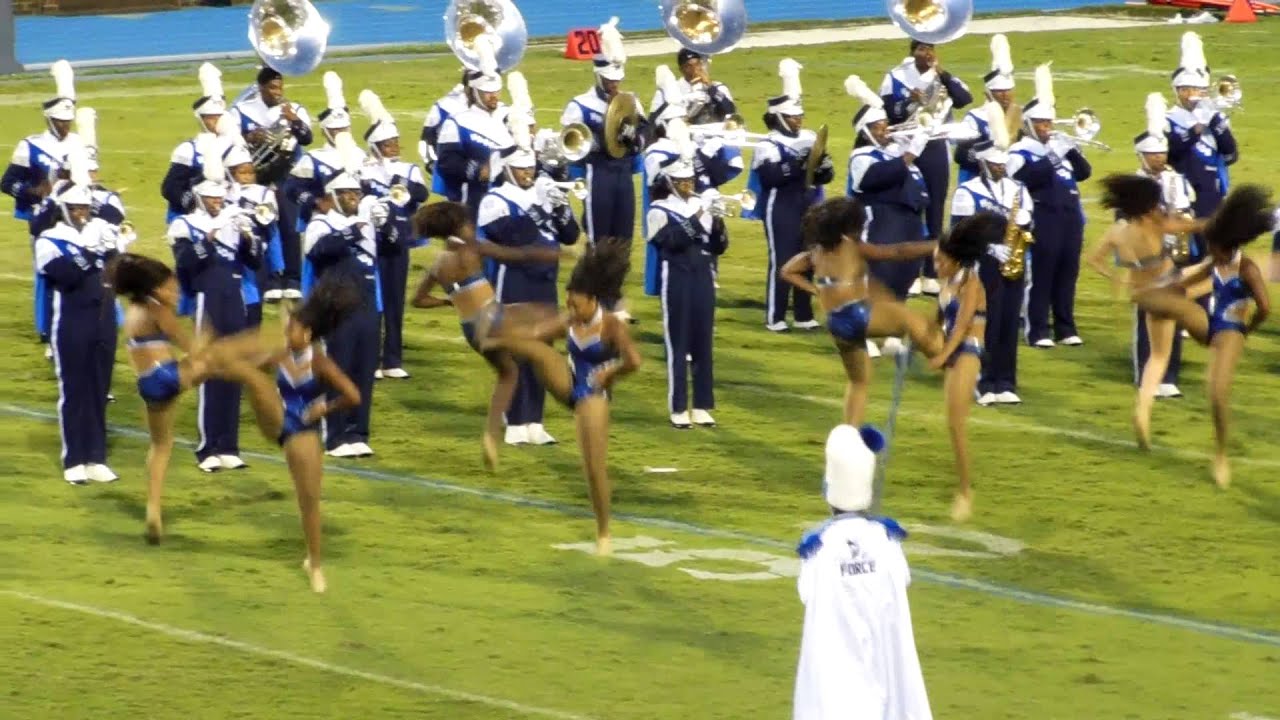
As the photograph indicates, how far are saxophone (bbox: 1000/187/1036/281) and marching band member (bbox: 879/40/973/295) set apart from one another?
226cm

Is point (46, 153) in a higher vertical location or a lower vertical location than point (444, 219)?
lower

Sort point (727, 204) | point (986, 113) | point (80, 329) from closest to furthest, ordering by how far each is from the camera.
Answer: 1. point (80, 329)
2. point (727, 204)
3. point (986, 113)

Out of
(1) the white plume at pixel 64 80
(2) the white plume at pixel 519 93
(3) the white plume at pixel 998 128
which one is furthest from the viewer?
(1) the white plume at pixel 64 80

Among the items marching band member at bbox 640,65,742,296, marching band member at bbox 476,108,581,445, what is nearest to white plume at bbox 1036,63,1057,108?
marching band member at bbox 640,65,742,296

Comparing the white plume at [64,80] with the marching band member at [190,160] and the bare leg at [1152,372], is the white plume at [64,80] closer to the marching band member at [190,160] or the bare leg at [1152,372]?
the marching band member at [190,160]

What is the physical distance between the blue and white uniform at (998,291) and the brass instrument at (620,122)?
2588 millimetres

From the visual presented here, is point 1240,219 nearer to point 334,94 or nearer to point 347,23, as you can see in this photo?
point 334,94

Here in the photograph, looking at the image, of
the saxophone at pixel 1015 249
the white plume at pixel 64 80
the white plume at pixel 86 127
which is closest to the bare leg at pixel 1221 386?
the saxophone at pixel 1015 249

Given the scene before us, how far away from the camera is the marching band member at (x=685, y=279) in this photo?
47.0 feet

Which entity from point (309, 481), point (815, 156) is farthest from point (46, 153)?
point (309, 481)

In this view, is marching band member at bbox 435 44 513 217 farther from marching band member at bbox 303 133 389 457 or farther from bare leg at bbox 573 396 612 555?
bare leg at bbox 573 396 612 555

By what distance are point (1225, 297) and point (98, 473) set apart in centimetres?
558

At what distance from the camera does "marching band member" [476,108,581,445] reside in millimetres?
14039

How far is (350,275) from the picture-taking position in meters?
13.8
